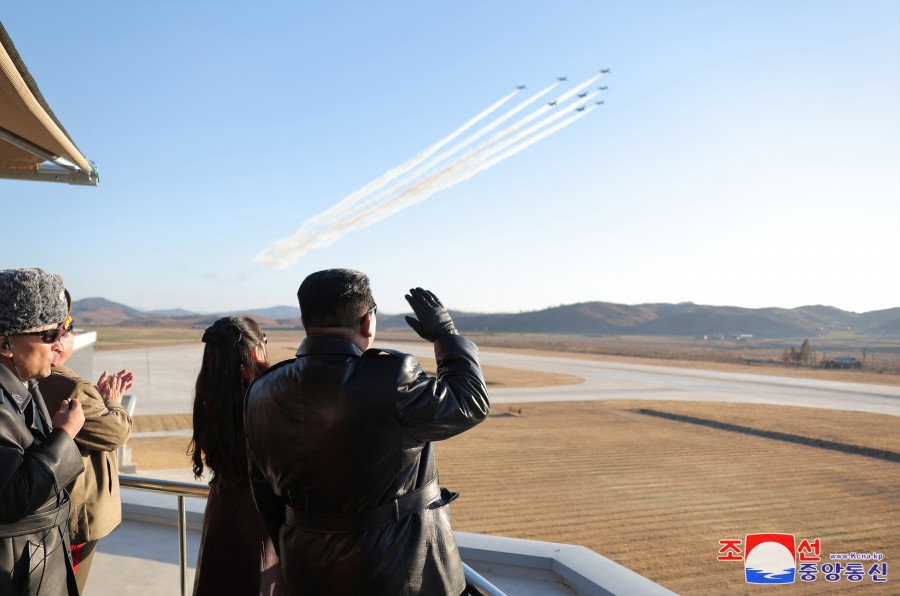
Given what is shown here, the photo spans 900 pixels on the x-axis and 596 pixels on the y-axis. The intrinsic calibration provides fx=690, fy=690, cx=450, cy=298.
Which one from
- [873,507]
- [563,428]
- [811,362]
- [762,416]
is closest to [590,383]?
[762,416]

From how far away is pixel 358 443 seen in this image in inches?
73.4

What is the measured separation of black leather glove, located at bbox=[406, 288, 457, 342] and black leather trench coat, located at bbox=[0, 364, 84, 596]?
1.06 metres

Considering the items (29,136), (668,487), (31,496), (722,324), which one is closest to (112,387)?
(31,496)

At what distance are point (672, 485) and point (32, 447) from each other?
1150 cm

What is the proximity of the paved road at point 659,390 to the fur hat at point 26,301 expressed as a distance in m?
21.4

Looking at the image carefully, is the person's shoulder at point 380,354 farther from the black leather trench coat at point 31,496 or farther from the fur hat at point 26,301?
the fur hat at point 26,301

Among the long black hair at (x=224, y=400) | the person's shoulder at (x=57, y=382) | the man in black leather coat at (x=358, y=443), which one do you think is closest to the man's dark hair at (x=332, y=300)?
the man in black leather coat at (x=358, y=443)

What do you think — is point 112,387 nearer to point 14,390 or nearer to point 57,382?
point 57,382

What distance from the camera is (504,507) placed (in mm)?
10406

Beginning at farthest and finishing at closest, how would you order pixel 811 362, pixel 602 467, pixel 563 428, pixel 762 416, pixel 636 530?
pixel 811 362 → pixel 762 416 → pixel 563 428 → pixel 602 467 → pixel 636 530

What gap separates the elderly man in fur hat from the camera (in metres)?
1.83

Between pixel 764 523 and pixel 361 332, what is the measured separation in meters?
9.47

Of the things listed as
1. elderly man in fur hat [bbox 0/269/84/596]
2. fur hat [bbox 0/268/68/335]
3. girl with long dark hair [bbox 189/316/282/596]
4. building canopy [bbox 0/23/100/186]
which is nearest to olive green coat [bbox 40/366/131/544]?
girl with long dark hair [bbox 189/316/282/596]

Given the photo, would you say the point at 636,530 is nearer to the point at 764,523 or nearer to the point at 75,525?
the point at 764,523
